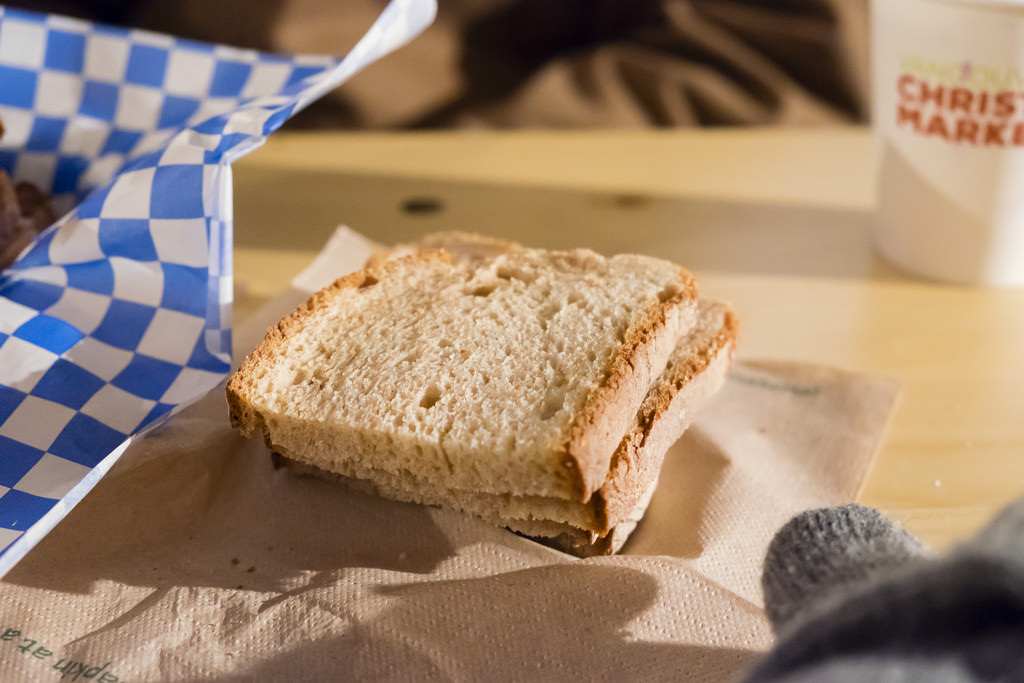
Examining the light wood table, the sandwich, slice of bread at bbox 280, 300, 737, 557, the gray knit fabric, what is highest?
the gray knit fabric

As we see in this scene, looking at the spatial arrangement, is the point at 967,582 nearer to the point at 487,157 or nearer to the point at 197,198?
the point at 197,198

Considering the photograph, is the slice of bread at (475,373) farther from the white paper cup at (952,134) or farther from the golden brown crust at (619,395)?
the white paper cup at (952,134)

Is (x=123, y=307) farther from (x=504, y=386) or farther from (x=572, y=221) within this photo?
(x=572, y=221)

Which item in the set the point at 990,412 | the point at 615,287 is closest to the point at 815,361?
the point at 990,412

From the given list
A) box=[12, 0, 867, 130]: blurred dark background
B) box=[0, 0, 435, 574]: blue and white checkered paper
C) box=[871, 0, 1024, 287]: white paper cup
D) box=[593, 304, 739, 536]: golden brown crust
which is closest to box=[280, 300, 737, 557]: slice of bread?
box=[593, 304, 739, 536]: golden brown crust

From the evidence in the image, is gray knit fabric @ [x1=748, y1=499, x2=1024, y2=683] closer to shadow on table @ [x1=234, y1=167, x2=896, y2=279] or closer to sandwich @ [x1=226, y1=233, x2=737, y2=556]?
sandwich @ [x1=226, y1=233, x2=737, y2=556]

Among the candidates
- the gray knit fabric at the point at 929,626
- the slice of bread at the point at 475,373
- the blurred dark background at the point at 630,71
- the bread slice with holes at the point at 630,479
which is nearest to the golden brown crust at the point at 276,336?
the slice of bread at the point at 475,373
